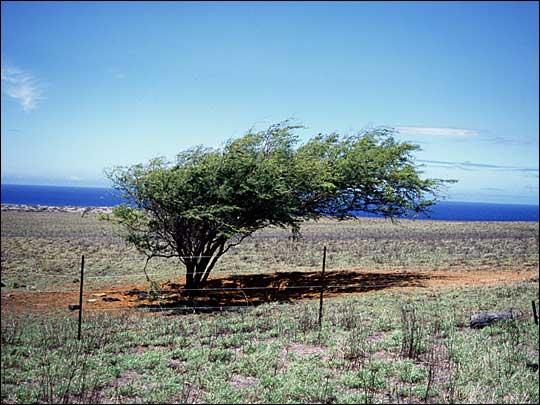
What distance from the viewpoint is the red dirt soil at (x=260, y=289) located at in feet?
49.1

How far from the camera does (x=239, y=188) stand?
646 inches

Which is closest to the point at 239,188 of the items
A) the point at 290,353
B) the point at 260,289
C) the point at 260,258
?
the point at 260,289

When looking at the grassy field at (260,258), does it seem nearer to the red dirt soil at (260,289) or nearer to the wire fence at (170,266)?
the wire fence at (170,266)

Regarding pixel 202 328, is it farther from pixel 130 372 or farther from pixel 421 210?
pixel 421 210

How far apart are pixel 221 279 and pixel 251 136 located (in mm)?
6344

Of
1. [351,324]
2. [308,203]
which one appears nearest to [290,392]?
[351,324]

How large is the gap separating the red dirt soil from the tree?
132 cm

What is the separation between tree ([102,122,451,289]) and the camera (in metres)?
15.9

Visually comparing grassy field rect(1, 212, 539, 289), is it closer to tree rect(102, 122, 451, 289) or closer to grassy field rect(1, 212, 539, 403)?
tree rect(102, 122, 451, 289)

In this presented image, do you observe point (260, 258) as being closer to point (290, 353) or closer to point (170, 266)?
point (170, 266)

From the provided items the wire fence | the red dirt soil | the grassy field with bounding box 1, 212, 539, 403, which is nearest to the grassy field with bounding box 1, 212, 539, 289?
the wire fence

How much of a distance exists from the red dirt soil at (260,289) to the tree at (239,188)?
1.32 metres

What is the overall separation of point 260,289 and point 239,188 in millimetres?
4276

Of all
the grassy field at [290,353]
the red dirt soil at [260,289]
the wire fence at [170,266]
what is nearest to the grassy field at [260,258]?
the wire fence at [170,266]
